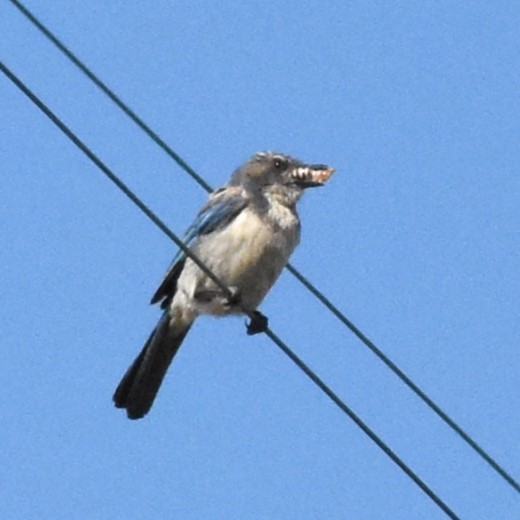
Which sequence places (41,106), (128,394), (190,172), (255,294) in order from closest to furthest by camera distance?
(41,106) < (190,172) < (255,294) < (128,394)

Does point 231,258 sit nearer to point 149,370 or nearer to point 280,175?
point 280,175

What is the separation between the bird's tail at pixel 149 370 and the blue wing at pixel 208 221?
0.19 m

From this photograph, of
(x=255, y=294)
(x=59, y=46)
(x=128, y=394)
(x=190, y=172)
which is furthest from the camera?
(x=128, y=394)

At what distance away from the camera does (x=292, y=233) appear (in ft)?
36.1

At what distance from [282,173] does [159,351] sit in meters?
1.41

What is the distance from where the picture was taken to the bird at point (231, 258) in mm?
10867

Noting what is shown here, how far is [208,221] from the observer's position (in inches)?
440

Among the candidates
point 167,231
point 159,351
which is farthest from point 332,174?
point 167,231

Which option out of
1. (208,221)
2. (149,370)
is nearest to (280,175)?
A: (208,221)

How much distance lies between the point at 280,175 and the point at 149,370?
1.53 m

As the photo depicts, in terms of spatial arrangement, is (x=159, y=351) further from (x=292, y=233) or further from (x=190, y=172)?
(x=190, y=172)

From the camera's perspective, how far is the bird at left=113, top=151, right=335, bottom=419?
1087cm

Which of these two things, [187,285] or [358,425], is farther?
[187,285]

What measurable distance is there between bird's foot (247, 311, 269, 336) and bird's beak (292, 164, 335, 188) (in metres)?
0.94
